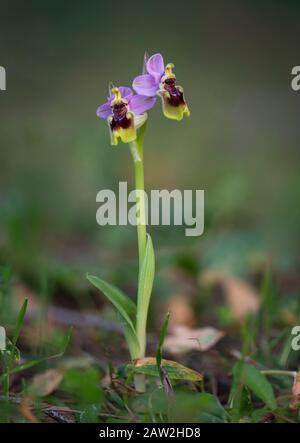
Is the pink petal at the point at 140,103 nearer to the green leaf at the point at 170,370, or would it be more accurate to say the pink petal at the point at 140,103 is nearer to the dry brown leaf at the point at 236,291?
the green leaf at the point at 170,370

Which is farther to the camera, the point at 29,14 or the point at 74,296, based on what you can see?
the point at 29,14

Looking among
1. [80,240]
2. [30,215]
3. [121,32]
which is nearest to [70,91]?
[121,32]

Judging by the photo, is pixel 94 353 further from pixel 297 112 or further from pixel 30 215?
pixel 297 112

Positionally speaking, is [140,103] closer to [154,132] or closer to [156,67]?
[156,67]

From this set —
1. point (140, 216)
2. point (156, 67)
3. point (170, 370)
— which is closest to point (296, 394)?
point (170, 370)

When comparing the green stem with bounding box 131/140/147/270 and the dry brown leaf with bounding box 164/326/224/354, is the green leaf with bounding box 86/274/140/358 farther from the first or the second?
the dry brown leaf with bounding box 164/326/224/354
